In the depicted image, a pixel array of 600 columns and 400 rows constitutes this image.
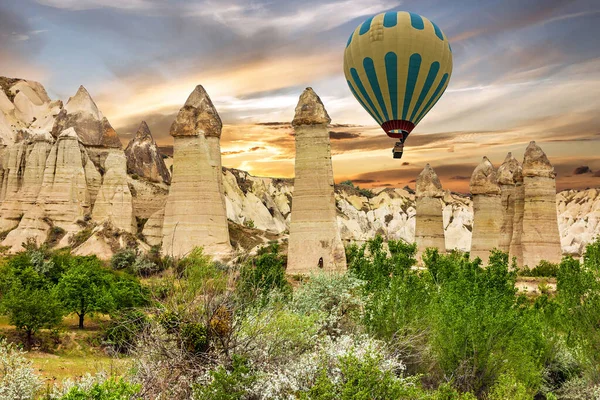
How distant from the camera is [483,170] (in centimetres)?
5225

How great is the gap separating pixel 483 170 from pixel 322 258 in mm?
21196

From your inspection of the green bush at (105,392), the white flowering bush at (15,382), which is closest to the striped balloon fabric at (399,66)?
the white flowering bush at (15,382)

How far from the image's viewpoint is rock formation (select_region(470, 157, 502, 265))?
50531mm

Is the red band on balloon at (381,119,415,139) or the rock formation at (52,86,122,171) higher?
the rock formation at (52,86,122,171)

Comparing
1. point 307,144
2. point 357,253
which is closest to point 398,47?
point 357,253

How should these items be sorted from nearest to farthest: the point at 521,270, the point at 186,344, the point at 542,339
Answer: the point at 186,344, the point at 542,339, the point at 521,270

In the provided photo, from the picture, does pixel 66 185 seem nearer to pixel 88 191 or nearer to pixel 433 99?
pixel 88 191

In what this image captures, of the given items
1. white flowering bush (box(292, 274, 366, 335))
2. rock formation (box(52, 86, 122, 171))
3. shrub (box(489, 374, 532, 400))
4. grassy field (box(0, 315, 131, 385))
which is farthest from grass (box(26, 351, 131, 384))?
rock formation (box(52, 86, 122, 171))

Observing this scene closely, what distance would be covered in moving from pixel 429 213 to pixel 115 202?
25.3 metres

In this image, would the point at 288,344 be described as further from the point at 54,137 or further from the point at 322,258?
the point at 54,137

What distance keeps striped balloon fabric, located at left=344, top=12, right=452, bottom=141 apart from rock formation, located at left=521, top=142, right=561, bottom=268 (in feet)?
59.8

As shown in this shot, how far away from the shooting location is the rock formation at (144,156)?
6825 cm

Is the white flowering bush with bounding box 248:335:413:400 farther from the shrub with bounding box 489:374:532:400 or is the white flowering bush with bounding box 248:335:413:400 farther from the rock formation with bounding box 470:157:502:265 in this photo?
the rock formation with bounding box 470:157:502:265

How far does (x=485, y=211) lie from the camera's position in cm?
5169
